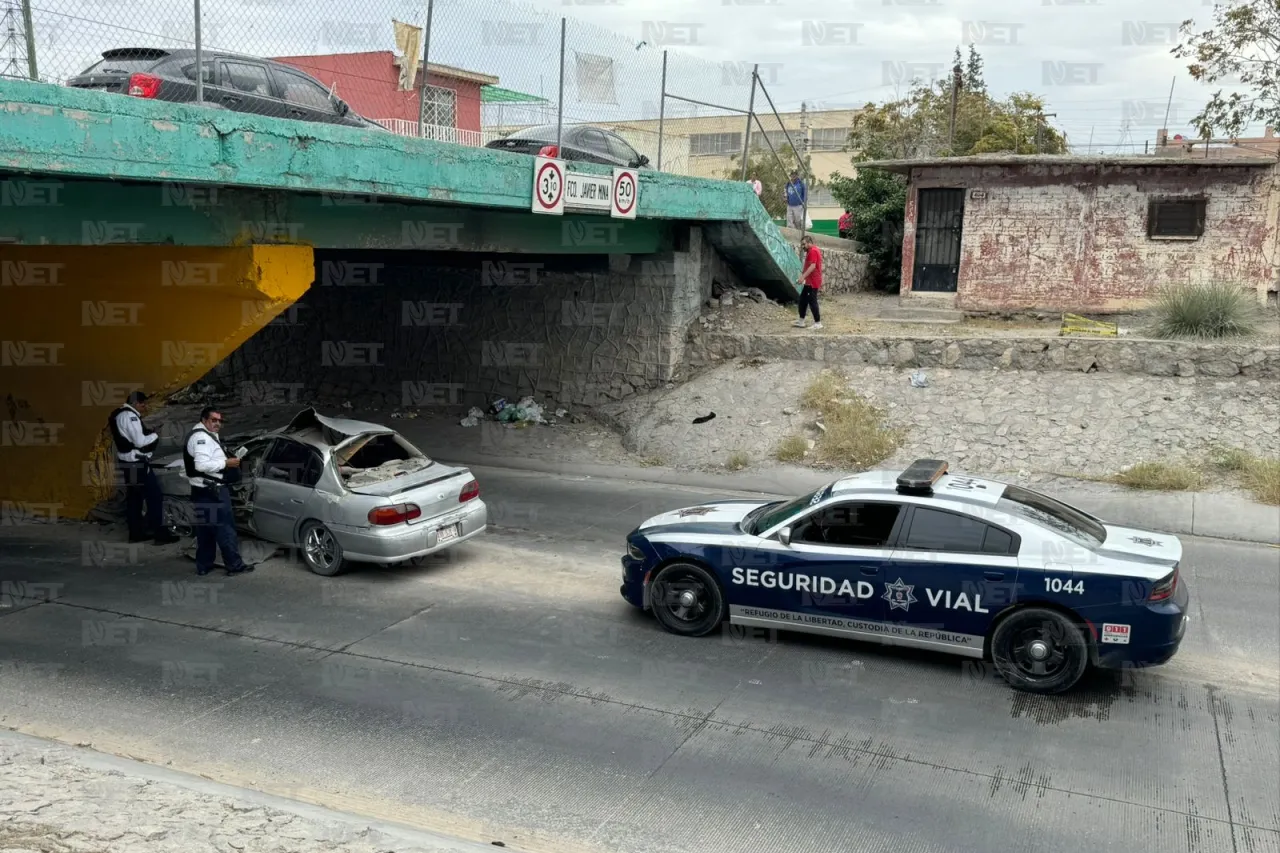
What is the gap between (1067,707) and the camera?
22.7ft

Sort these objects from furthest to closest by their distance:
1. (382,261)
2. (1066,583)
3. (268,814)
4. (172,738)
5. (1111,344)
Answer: (382,261)
(1111,344)
(1066,583)
(172,738)
(268,814)

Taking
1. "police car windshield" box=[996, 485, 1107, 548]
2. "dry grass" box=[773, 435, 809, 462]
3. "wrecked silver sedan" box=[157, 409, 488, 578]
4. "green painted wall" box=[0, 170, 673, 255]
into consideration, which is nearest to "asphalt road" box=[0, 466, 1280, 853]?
"wrecked silver sedan" box=[157, 409, 488, 578]

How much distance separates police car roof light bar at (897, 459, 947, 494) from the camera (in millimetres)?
7473

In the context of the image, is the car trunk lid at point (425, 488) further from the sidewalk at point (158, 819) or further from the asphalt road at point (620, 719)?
the sidewalk at point (158, 819)

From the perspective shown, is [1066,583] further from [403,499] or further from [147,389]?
[147,389]

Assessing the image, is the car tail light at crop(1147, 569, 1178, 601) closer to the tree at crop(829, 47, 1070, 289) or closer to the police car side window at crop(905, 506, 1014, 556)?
the police car side window at crop(905, 506, 1014, 556)

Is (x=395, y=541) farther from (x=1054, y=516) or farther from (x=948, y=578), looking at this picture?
(x=1054, y=516)

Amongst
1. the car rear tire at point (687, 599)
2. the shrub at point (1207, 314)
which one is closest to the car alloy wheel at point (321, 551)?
the car rear tire at point (687, 599)

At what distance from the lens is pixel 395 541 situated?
368 inches

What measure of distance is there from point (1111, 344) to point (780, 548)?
33.7 ft

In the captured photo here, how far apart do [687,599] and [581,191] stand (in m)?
6.82

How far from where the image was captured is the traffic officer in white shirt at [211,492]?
376 inches

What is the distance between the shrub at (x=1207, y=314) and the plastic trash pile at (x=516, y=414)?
10.5 metres

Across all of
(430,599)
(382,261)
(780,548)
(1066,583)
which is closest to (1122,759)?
(1066,583)
